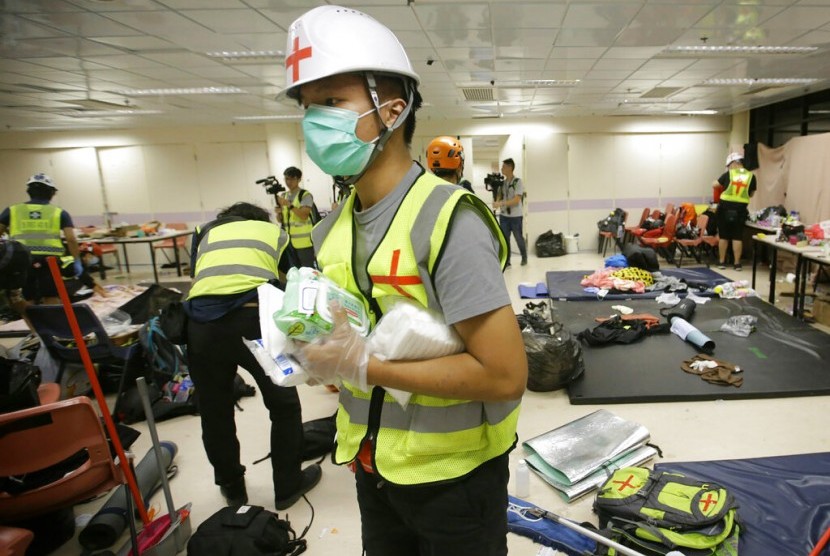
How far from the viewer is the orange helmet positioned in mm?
3129

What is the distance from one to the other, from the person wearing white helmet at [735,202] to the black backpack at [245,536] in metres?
7.85

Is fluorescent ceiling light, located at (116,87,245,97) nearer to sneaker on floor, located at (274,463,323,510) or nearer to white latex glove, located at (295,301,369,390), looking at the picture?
sneaker on floor, located at (274,463,323,510)

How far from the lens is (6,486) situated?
1.82m

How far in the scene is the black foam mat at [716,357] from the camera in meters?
3.17

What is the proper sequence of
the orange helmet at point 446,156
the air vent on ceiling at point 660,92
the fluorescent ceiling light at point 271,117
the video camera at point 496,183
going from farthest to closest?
the fluorescent ceiling light at point 271,117
the video camera at point 496,183
the air vent on ceiling at point 660,92
the orange helmet at point 446,156

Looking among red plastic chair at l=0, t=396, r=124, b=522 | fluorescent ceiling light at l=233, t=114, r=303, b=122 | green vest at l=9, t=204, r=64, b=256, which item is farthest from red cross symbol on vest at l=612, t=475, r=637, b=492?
fluorescent ceiling light at l=233, t=114, r=303, b=122

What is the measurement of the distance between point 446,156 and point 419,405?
99.6 inches

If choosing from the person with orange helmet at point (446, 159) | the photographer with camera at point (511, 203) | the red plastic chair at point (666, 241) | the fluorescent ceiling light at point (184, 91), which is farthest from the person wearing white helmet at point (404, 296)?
the red plastic chair at point (666, 241)

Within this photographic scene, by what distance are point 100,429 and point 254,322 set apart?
2.43 ft

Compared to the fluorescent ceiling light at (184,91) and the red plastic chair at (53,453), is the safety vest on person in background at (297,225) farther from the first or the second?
the red plastic chair at (53,453)

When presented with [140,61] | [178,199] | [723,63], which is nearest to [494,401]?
[140,61]

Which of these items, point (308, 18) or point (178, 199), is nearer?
point (308, 18)

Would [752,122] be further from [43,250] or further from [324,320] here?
[43,250]

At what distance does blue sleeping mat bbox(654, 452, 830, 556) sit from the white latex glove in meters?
1.99
